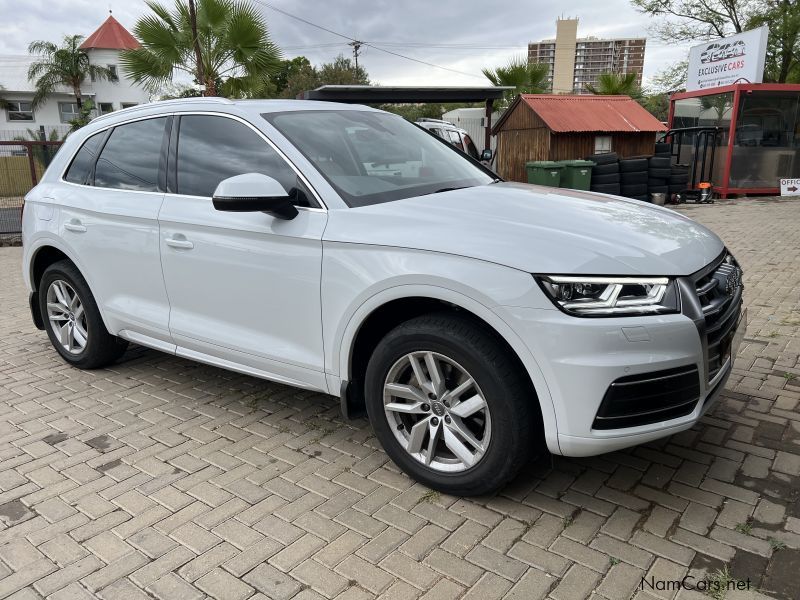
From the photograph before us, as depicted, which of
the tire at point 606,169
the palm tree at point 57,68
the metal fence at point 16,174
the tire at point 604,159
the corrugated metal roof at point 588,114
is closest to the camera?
the metal fence at point 16,174

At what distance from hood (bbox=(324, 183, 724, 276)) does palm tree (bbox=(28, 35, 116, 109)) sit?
43.7 m

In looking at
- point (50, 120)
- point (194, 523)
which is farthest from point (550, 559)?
point (50, 120)

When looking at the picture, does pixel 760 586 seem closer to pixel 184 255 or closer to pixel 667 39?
pixel 184 255

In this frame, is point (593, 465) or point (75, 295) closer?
point (593, 465)

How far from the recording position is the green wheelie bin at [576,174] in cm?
1373

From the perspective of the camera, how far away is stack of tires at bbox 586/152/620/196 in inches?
562

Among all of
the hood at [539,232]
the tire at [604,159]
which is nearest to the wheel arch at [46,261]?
the hood at [539,232]

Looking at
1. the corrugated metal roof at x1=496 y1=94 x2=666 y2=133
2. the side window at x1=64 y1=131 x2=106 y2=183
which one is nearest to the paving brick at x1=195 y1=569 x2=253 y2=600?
the side window at x1=64 y1=131 x2=106 y2=183

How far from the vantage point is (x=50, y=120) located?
132 feet

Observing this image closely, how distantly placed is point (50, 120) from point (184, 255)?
4388 cm

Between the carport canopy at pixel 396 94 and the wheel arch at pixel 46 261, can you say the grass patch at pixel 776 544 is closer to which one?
the wheel arch at pixel 46 261

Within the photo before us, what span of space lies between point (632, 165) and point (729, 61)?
192 inches

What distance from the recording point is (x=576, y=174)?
541 inches

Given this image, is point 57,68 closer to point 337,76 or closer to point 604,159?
point 337,76
